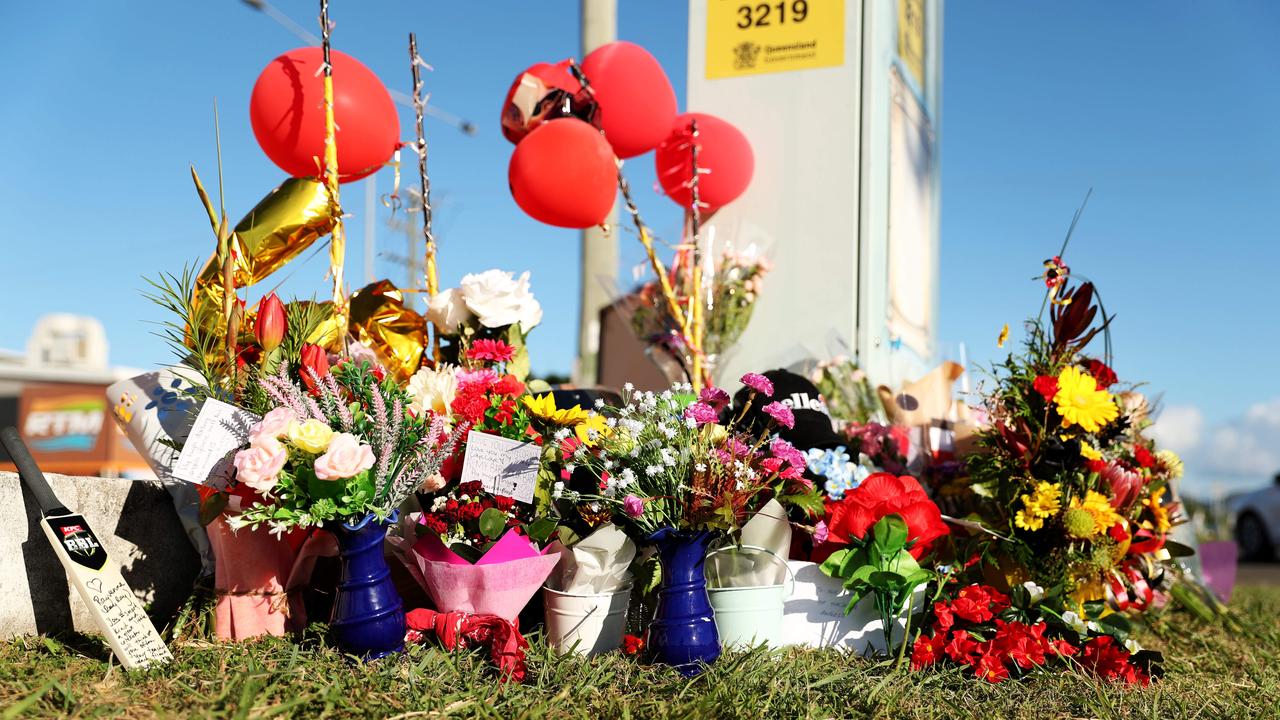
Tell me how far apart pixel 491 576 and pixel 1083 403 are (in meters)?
1.61

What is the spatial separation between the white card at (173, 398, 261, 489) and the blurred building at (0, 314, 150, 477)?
5.24m

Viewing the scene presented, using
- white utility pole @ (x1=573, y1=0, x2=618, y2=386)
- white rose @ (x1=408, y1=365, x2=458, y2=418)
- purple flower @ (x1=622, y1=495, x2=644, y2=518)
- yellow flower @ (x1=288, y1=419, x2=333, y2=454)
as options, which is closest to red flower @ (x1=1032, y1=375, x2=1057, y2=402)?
purple flower @ (x1=622, y1=495, x2=644, y2=518)

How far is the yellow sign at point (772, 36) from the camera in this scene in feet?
13.5

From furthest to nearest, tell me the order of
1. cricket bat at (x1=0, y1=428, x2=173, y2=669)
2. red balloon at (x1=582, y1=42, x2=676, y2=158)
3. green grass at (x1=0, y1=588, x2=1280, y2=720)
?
red balloon at (x1=582, y1=42, x2=676, y2=158), cricket bat at (x1=0, y1=428, x2=173, y2=669), green grass at (x1=0, y1=588, x2=1280, y2=720)

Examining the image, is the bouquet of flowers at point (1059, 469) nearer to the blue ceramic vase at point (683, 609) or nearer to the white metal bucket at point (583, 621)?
the blue ceramic vase at point (683, 609)

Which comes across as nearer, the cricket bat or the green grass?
the green grass

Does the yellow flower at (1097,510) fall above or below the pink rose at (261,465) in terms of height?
below

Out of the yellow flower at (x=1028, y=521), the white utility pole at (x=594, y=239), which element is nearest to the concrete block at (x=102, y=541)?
the yellow flower at (x=1028, y=521)

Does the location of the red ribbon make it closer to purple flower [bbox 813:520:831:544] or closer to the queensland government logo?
purple flower [bbox 813:520:831:544]

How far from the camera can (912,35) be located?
473 centimetres

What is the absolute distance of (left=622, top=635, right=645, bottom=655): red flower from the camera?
2.03 m

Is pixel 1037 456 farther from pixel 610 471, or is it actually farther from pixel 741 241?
pixel 741 241

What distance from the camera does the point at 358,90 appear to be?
114 inches

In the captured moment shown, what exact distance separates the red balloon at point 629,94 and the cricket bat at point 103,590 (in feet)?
7.82
